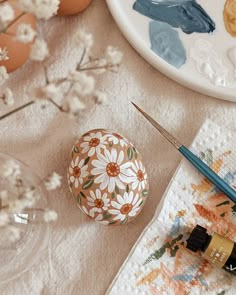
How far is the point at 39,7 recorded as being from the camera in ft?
1.22

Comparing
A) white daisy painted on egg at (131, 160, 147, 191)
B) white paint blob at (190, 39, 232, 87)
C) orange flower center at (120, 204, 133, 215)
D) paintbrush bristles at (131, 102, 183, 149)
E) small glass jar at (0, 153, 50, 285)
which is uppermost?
white paint blob at (190, 39, 232, 87)

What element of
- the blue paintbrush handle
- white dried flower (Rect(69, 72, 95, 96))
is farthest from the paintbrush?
white dried flower (Rect(69, 72, 95, 96))

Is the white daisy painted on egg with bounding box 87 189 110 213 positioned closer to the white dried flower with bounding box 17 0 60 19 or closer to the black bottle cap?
the black bottle cap

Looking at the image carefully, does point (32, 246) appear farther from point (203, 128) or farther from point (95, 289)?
point (203, 128)

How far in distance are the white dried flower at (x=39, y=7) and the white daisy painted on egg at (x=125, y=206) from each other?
0.74ft

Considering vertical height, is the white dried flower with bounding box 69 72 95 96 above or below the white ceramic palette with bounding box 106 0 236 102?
above

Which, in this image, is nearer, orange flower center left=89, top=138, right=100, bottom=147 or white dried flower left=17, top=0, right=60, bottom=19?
white dried flower left=17, top=0, right=60, bottom=19

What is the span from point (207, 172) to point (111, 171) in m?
0.11

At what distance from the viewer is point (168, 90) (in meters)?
0.64

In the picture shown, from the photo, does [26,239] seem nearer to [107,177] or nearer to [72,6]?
[107,177]

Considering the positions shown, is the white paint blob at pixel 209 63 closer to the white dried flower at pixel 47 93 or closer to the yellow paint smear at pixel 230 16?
the yellow paint smear at pixel 230 16

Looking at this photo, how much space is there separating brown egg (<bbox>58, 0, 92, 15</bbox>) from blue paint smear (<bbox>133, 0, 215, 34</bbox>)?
0.18 ft

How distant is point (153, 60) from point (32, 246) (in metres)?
0.23

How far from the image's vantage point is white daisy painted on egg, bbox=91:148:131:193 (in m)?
0.56
